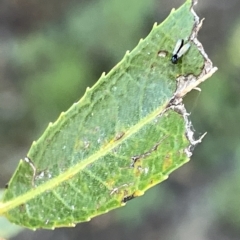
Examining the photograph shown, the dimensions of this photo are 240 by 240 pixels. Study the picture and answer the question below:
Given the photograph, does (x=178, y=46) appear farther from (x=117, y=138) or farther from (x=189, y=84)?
(x=117, y=138)

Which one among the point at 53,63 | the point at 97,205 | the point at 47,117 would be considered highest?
the point at 53,63

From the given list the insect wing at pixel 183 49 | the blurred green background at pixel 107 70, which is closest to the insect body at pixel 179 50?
the insect wing at pixel 183 49

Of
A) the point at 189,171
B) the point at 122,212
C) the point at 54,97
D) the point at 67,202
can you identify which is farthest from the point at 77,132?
the point at 189,171

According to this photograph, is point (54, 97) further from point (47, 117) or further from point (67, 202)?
point (67, 202)

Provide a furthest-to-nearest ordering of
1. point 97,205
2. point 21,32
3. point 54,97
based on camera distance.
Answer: point 21,32 → point 54,97 → point 97,205

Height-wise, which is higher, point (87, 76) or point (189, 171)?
point (87, 76)

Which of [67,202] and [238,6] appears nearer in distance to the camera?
[67,202]

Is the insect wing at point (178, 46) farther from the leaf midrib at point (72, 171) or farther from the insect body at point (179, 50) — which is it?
the leaf midrib at point (72, 171)
